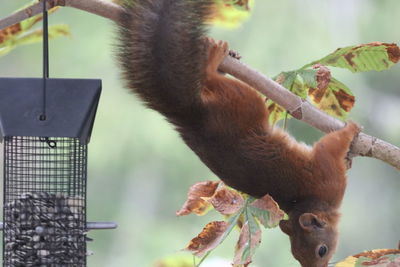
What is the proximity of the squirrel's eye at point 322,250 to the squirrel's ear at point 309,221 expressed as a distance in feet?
0.21

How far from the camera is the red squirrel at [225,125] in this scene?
5.90 feet

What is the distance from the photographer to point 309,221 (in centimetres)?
232

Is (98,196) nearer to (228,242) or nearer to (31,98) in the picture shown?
(228,242)

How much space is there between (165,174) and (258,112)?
5054 millimetres

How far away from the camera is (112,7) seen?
5.89 feet

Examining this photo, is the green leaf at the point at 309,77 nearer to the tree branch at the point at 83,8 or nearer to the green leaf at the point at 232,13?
the green leaf at the point at 232,13

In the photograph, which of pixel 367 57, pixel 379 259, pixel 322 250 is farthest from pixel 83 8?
pixel 322 250

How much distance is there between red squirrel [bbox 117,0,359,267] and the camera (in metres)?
1.80

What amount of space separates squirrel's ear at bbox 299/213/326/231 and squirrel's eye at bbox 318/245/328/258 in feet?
0.21

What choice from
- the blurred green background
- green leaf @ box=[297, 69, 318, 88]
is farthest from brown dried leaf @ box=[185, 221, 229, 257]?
the blurred green background

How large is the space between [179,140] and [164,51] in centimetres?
455

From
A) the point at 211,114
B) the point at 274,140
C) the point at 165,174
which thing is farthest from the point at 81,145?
the point at 165,174

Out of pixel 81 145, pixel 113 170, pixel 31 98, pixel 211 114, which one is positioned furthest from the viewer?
pixel 113 170

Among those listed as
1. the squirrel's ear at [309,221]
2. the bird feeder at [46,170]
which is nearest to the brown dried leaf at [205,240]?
the bird feeder at [46,170]
